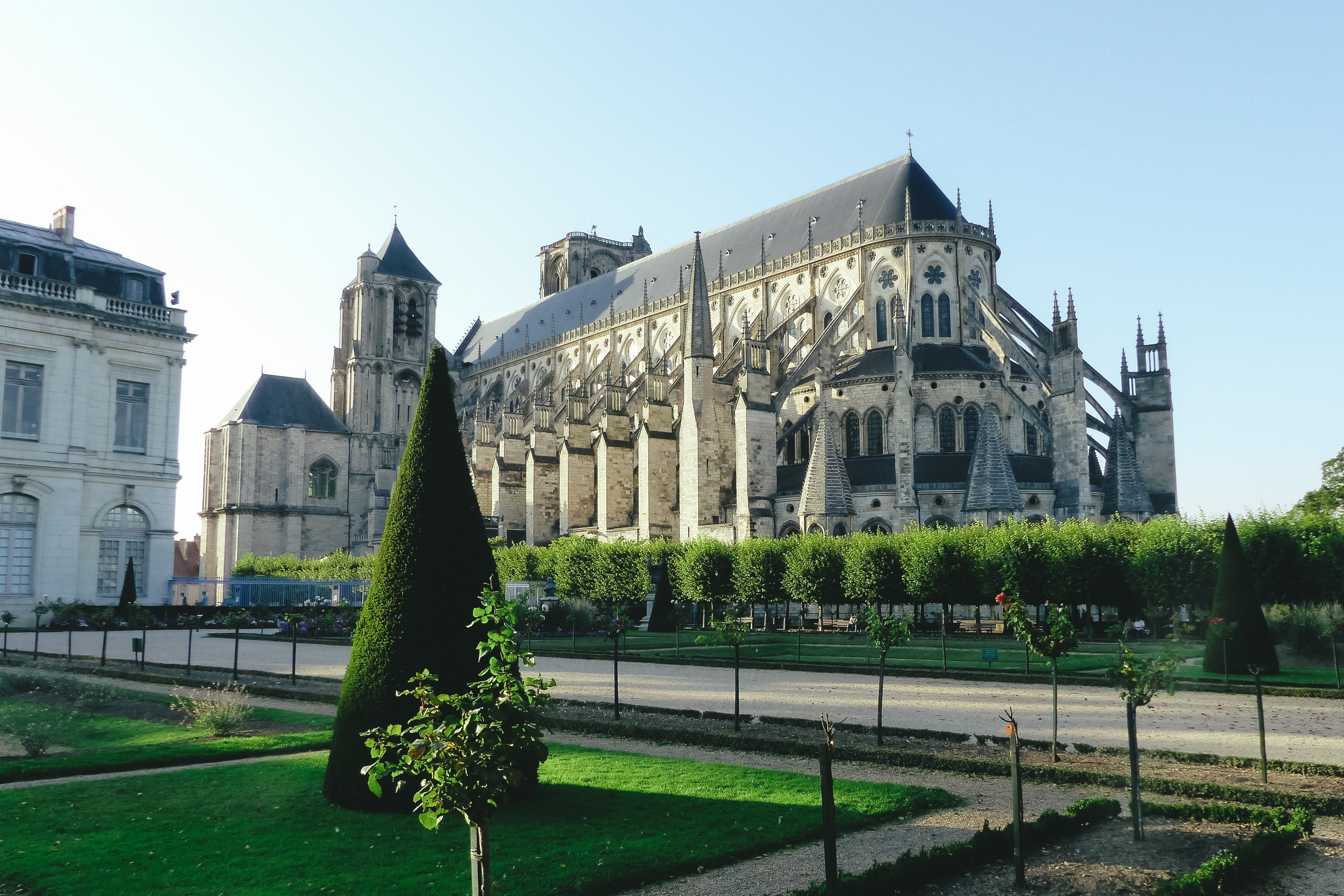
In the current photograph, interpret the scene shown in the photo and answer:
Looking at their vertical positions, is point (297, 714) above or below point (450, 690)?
below

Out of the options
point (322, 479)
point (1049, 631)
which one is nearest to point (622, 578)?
point (1049, 631)

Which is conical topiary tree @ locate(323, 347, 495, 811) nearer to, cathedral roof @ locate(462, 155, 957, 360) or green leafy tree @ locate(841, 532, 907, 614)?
green leafy tree @ locate(841, 532, 907, 614)

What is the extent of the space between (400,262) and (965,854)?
65.6 metres

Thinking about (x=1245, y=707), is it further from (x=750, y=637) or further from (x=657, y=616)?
(x=657, y=616)

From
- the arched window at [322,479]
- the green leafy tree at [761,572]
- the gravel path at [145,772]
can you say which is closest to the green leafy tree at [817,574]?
the green leafy tree at [761,572]

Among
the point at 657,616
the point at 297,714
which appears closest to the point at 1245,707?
the point at 297,714

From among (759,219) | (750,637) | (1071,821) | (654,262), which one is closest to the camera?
(1071,821)

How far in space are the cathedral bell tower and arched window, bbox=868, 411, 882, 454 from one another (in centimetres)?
3297

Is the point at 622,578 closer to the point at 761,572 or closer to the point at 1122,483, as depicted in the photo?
the point at 761,572

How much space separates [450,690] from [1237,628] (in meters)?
15.5

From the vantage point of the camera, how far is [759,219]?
174ft

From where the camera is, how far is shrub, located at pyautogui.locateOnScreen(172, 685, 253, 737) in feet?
40.5

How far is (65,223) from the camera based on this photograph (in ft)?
111

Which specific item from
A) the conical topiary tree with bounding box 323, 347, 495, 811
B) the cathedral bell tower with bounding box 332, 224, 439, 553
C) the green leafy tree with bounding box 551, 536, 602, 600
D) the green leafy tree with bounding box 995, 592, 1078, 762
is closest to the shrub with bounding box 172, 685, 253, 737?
the conical topiary tree with bounding box 323, 347, 495, 811
